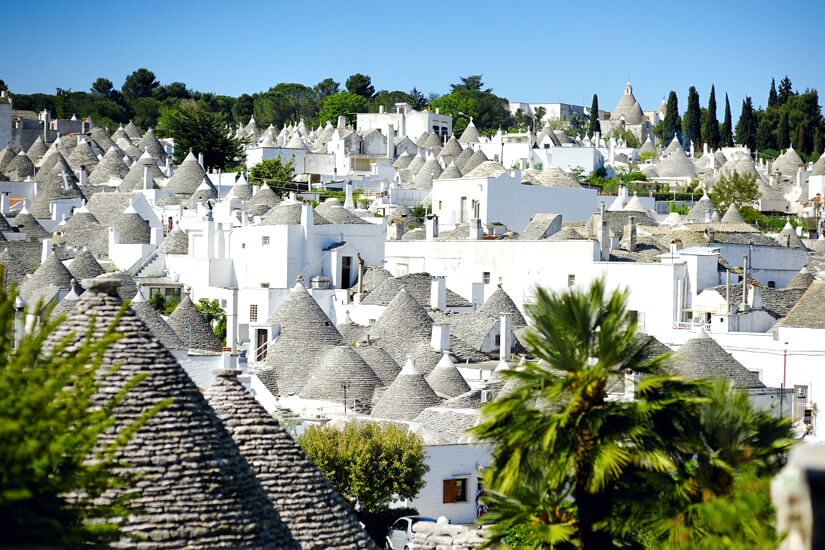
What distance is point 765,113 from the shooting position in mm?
135875

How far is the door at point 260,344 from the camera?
45.3 m

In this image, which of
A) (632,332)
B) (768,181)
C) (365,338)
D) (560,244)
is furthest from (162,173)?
(632,332)

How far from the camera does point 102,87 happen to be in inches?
5733

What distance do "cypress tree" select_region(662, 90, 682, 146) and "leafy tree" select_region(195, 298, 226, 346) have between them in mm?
87798

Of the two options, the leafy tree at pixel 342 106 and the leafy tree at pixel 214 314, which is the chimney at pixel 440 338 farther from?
the leafy tree at pixel 342 106

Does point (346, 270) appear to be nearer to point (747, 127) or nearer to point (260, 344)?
point (260, 344)

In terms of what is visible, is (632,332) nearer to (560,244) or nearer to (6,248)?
(560,244)

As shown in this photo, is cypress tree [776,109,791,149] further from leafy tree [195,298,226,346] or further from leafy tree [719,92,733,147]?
leafy tree [195,298,226,346]

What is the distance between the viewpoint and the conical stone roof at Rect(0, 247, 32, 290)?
5328 cm

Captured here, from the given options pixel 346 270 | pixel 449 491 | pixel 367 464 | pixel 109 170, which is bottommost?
pixel 449 491

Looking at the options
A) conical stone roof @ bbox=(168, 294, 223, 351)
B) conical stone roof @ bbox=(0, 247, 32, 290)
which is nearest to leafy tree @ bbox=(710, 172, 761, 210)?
conical stone roof @ bbox=(0, 247, 32, 290)

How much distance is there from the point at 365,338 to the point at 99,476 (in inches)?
1407

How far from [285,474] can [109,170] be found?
230ft

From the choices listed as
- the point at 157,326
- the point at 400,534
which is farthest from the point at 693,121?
the point at 400,534
